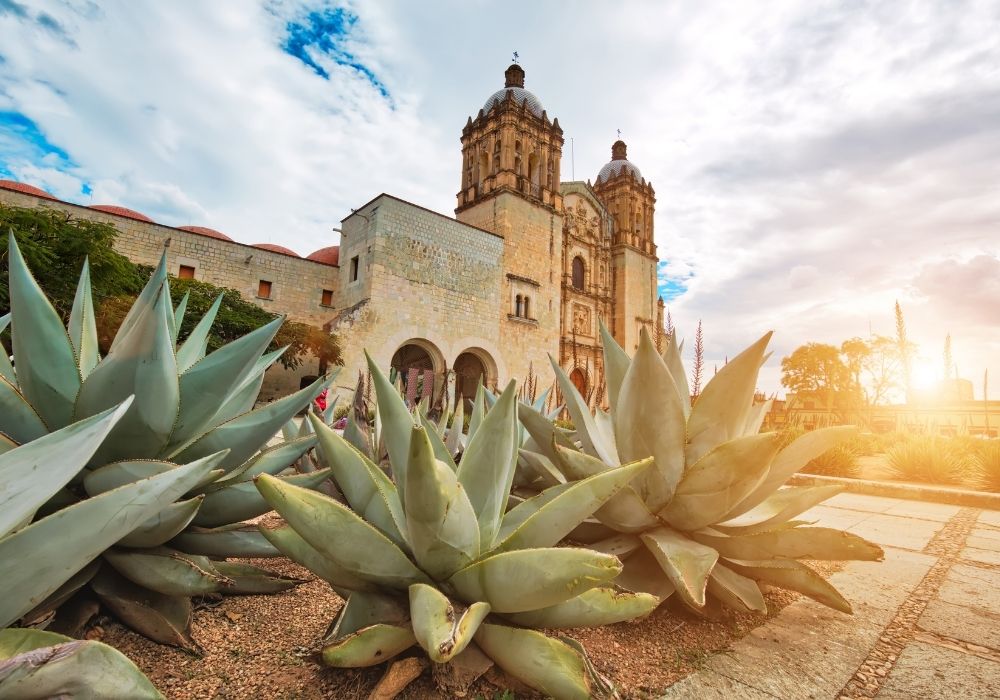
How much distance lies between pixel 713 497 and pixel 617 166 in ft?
99.7

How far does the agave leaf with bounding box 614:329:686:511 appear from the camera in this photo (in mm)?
1403

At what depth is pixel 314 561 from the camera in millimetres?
1038

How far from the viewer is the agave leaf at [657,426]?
1.40 metres

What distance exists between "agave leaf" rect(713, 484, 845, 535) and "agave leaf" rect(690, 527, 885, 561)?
0.06 m

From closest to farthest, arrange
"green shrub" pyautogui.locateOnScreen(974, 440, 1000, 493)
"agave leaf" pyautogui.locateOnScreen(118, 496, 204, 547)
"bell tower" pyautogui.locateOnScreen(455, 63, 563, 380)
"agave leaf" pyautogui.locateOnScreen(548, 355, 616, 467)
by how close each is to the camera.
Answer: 1. "agave leaf" pyautogui.locateOnScreen(118, 496, 204, 547)
2. "agave leaf" pyautogui.locateOnScreen(548, 355, 616, 467)
3. "green shrub" pyautogui.locateOnScreen(974, 440, 1000, 493)
4. "bell tower" pyautogui.locateOnScreen(455, 63, 563, 380)

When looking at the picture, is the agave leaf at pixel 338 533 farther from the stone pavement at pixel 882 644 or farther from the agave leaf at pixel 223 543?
the stone pavement at pixel 882 644

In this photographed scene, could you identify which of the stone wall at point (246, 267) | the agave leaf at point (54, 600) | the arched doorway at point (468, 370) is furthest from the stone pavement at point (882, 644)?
the arched doorway at point (468, 370)

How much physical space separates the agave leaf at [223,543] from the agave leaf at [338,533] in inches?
13.3

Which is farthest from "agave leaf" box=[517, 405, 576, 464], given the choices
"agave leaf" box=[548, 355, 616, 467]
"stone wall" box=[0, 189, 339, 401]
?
"stone wall" box=[0, 189, 339, 401]

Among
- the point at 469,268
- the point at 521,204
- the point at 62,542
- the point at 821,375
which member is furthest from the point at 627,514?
the point at 821,375

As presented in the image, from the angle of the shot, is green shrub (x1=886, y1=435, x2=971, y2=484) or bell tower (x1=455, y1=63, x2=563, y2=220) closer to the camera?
green shrub (x1=886, y1=435, x2=971, y2=484)

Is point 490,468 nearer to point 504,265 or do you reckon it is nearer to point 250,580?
point 250,580

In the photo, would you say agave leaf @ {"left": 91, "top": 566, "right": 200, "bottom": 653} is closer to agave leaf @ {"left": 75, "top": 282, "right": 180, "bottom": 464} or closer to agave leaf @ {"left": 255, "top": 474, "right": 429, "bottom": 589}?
agave leaf @ {"left": 75, "top": 282, "right": 180, "bottom": 464}

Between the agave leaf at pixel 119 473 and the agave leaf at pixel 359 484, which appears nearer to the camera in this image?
the agave leaf at pixel 119 473
